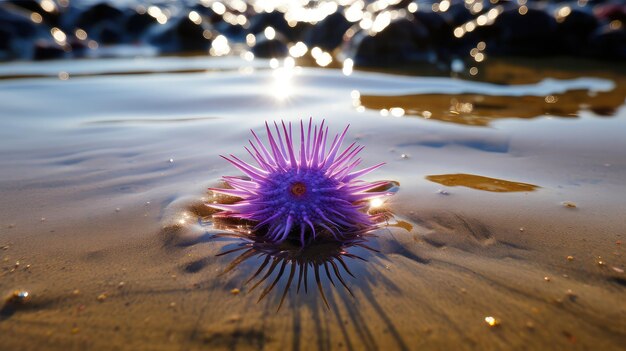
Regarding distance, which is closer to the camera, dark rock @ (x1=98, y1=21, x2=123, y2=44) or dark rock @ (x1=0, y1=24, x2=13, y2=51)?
dark rock @ (x1=0, y1=24, x2=13, y2=51)

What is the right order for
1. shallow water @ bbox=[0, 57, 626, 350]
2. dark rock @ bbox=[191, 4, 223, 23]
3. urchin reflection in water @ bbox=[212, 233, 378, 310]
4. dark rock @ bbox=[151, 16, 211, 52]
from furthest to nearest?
dark rock @ bbox=[191, 4, 223, 23], dark rock @ bbox=[151, 16, 211, 52], urchin reflection in water @ bbox=[212, 233, 378, 310], shallow water @ bbox=[0, 57, 626, 350]

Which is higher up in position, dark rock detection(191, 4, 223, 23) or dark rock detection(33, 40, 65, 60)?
dark rock detection(191, 4, 223, 23)

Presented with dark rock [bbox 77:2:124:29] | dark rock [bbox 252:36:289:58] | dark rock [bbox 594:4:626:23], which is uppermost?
dark rock [bbox 77:2:124:29]

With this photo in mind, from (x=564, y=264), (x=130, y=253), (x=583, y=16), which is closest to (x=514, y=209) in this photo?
(x=564, y=264)

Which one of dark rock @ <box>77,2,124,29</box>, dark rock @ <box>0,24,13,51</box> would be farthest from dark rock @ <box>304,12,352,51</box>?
dark rock @ <box>77,2,124,29</box>

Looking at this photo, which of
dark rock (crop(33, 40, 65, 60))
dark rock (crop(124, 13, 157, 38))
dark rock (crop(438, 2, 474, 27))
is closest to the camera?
dark rock (crop(33, 40, 65, 60))

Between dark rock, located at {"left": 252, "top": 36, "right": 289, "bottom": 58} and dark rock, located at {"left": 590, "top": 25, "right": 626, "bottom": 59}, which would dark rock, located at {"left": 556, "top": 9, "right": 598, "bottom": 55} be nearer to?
dark rock, located at {"left": 590, "top": 25, "right": 626, "bottom": 59}

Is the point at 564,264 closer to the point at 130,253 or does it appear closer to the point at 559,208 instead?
the point at 559,208

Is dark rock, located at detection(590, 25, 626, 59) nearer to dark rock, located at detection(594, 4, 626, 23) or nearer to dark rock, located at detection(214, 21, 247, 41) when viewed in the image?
dark rock, located at detection(594, 4, 626, 23)
